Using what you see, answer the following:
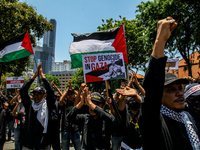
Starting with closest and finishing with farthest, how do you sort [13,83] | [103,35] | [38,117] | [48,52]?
[38,117] → [103,35] → [13,83] → [48,52]

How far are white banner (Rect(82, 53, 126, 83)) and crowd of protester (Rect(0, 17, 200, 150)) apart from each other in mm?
630

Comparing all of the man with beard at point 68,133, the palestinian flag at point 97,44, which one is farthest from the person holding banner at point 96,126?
the palestinian flag at point 97,44

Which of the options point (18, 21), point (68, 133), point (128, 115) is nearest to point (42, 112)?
point (68, 133)

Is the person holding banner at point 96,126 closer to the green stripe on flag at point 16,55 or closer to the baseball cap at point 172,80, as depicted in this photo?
the baseball cap at point 172,80

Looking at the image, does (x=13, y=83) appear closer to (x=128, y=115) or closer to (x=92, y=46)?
(x=92, y=46)

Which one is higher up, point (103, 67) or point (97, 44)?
point (97, 44)

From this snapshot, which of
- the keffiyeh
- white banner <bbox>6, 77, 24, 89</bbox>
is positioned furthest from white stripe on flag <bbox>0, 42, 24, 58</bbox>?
the keffiyeh

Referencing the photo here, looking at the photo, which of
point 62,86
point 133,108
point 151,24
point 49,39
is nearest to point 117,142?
point 133,108

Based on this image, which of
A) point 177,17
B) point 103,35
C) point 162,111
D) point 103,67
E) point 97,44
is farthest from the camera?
point 177,17

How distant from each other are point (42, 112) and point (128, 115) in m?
1.78

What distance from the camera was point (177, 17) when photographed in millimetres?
12031

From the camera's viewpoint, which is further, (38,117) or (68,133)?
(68,133)

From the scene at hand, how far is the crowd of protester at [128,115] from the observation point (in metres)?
1.32

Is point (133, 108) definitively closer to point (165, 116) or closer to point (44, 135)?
point (44, 135)
